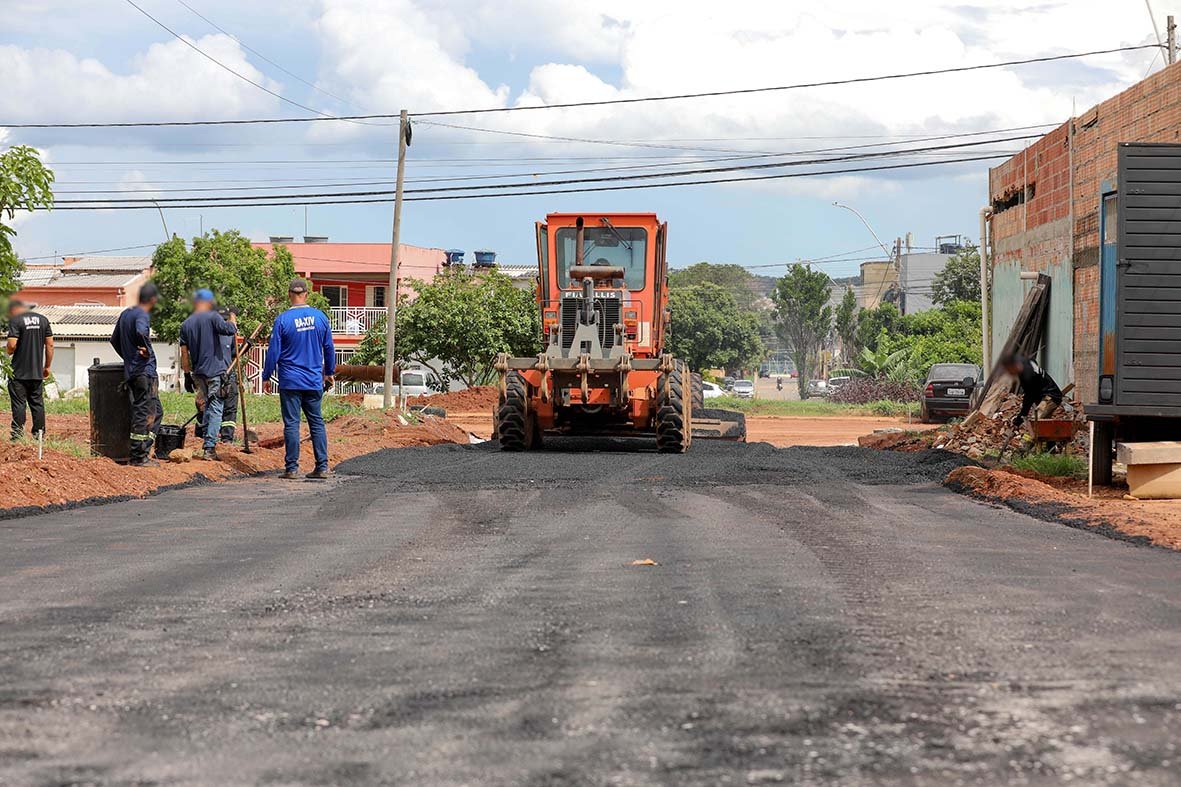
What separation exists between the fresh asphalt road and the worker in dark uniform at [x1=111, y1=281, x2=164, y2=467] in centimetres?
395

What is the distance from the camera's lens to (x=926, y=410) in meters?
36.3

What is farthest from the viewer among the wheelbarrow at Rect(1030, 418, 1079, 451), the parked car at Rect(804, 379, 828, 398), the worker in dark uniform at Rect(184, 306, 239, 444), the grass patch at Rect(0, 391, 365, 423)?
the parked car at Rect(804, 379, 828, 398)

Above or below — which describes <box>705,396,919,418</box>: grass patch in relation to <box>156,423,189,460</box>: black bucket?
below

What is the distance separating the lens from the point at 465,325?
4678 centimetres

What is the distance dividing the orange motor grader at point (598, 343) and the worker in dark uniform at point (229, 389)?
4.51 m

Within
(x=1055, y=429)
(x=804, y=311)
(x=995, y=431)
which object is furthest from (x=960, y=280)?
(x=1055, y=429)

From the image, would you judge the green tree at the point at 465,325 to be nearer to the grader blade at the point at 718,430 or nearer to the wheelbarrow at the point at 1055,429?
the grader blade at the point at 718,430

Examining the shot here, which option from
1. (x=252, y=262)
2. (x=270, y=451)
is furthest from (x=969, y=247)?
(x=270, y=451)

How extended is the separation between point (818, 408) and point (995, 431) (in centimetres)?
3150

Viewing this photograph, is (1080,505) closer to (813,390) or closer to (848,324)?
(848,324)

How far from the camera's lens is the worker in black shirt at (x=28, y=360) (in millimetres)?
15297

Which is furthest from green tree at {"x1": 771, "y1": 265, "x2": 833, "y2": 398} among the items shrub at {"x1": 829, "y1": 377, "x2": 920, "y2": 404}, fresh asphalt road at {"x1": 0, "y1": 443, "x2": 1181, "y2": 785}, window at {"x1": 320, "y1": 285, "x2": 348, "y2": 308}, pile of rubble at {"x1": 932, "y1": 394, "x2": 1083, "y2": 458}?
fresh asphalt road at {"x1": 0, "y1": 443, "x2": 1181, "y2": 785}

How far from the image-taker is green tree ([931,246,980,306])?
238 feet

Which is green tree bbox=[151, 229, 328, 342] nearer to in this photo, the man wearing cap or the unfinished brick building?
the unfinished brick building
